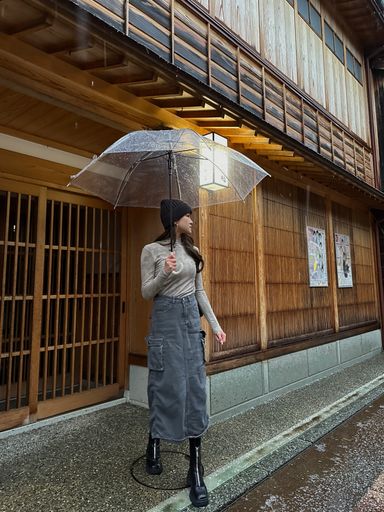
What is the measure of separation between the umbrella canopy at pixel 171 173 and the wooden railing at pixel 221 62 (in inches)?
33.8

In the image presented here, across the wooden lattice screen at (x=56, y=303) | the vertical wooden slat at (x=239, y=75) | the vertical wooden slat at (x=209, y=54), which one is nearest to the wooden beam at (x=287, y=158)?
the vertical wooden slat at (x=239, y=75)

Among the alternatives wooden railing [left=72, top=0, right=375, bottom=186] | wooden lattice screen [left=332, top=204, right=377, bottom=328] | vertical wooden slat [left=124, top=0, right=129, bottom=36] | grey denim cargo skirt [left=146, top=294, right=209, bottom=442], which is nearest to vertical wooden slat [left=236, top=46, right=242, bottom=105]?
wooden railing [left=72, top=0, right=375, bottom=186]

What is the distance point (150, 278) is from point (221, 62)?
142 inches

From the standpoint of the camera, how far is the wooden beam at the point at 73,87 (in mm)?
2932

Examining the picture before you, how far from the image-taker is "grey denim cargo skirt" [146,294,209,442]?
105 inches

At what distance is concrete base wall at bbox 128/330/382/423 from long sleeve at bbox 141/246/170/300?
2.04 m

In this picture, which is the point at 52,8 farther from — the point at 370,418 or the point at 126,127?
the point at 370,418

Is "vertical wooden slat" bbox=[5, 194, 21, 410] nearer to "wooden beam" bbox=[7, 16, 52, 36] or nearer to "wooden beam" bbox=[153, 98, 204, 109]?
"wooden beam" bbox=[7, 16, 52, 36]

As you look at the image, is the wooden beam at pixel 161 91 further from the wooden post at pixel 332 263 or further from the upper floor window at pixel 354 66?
the upper floor window at pixel 354 66

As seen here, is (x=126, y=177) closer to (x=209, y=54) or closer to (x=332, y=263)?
(x=209, y=54)

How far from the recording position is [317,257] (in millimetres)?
7059

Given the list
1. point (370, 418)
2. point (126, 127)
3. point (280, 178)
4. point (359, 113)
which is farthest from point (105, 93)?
point (359, 113)

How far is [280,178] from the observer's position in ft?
20.5

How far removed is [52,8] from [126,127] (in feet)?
6.00
